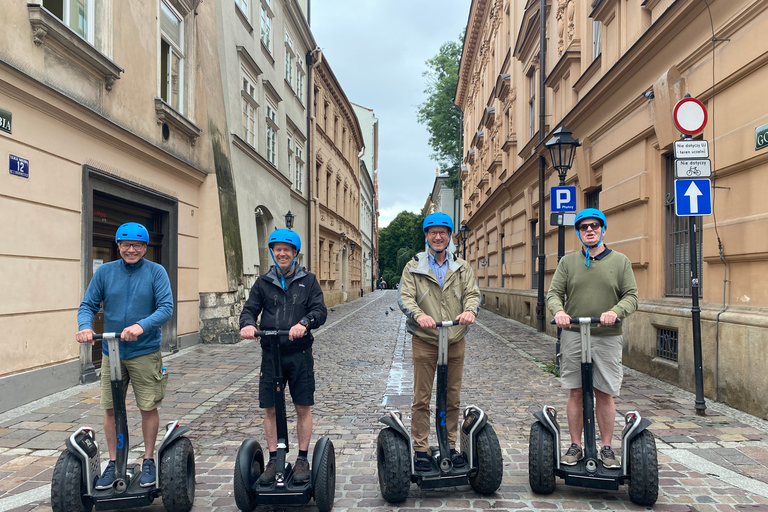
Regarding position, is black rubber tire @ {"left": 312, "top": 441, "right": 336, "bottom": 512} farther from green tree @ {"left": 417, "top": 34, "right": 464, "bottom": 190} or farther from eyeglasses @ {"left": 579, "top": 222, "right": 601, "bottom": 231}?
green tree @ {"left": 417, "top": 34, "right": 464, "bottom": 190}

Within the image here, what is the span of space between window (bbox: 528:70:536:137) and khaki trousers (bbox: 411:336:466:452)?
13117 millimetres

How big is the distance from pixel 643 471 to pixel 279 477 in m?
2.18

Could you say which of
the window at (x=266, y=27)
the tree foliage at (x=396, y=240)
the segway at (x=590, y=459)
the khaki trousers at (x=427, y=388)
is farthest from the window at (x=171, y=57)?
the tree foliage at (x=396, y=240)

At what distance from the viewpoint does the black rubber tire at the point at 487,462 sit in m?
3.55

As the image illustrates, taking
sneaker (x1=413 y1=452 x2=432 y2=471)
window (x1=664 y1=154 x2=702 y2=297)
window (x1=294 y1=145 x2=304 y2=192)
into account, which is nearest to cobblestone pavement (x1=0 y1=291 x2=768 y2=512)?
sneaker (x1=413 y1=452 x2=432 y2=471)

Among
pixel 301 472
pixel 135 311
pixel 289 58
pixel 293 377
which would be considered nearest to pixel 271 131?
pixel 289 58

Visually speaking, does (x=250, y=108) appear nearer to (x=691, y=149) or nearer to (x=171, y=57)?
(x=171, y=57)

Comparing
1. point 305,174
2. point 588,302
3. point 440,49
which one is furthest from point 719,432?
point 440,49

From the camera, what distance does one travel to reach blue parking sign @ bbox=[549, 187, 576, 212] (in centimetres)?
891

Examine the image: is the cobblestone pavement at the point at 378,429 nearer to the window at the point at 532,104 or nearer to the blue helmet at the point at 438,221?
the blue helmet at the point at 438,221

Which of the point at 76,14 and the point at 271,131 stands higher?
the point at 271,131

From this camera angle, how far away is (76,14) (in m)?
7.36

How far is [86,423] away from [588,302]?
15.3ft

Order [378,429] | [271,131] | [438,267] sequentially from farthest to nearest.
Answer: [271,131] < [378,429] < [438,267]
